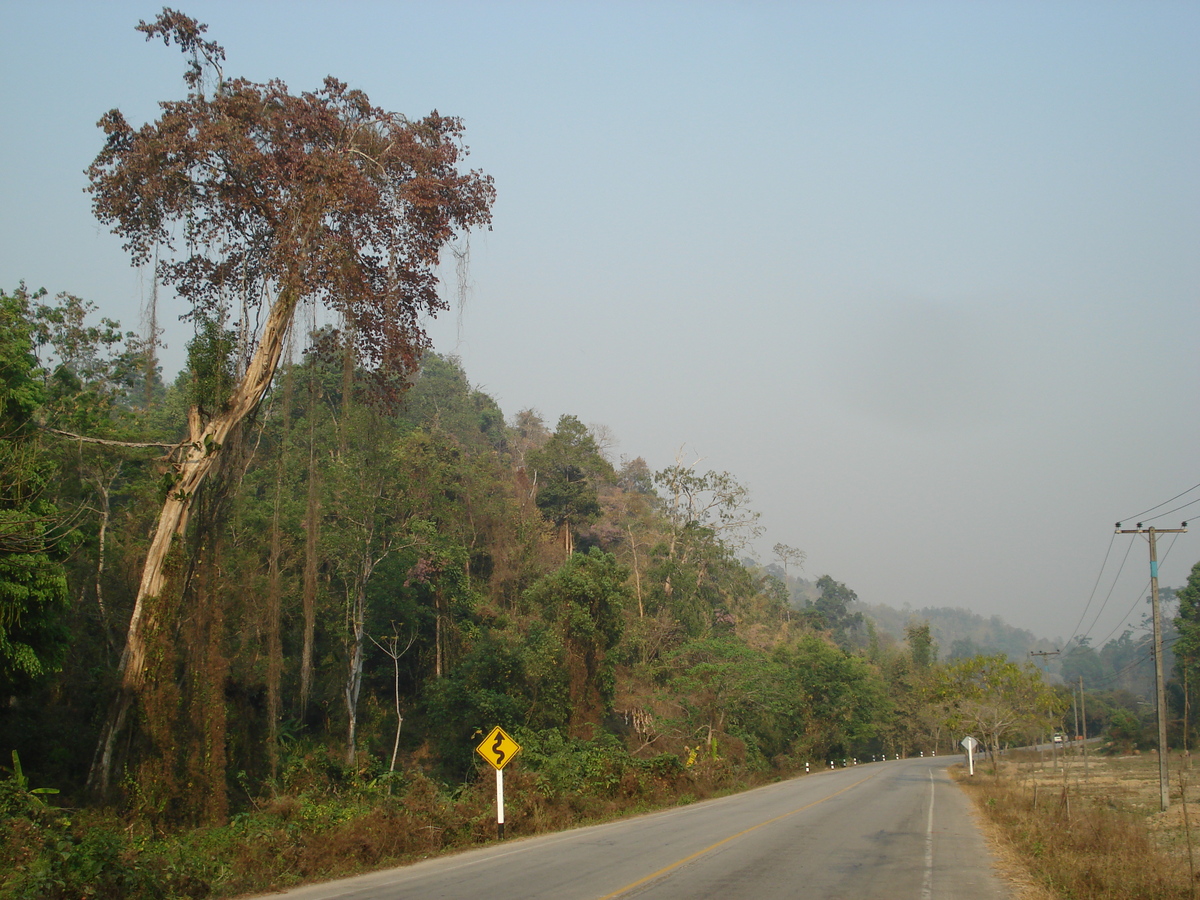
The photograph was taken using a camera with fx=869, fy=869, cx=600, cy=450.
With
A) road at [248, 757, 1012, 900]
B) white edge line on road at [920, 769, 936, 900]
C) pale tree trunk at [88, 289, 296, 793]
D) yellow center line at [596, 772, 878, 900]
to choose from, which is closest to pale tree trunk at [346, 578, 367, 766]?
road at [248, 757, 1012, 900]

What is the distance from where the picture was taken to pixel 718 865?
36.9 ft

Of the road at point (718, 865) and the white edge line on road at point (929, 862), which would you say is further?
the white edge line on road at point (929, 862)

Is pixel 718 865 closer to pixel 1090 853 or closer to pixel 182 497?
pixel 1090 853

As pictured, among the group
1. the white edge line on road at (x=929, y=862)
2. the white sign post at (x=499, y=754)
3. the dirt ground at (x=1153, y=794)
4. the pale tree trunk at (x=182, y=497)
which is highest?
the pale tree trunk at (x=182, y=497)

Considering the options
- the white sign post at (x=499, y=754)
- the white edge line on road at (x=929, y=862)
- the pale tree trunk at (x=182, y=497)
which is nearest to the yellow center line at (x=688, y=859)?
the white edge line on road at (x=929, y=862)

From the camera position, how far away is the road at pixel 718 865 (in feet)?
30.7

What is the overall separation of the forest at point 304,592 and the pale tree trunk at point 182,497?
47 mm

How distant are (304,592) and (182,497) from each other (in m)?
7.10

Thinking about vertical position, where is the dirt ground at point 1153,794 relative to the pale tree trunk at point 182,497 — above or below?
below

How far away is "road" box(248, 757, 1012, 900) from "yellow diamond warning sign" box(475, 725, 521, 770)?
129 cm

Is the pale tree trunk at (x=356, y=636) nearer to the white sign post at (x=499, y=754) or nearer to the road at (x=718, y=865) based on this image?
the road at (x=718, y=865)

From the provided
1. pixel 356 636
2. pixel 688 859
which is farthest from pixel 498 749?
pixel 356 636

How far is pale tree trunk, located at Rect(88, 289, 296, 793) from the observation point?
554 inches

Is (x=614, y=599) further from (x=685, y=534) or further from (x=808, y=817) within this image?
(x=685, y=534)
